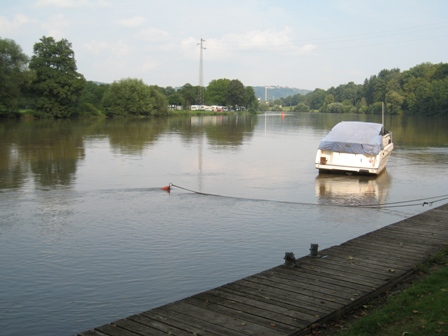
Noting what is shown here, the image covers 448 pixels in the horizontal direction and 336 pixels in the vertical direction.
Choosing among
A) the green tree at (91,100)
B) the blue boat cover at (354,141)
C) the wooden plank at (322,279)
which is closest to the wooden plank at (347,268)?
the wooden plank at (322,279)

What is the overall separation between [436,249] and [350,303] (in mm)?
4138

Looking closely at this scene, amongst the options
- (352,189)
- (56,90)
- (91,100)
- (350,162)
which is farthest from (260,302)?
(91,100)

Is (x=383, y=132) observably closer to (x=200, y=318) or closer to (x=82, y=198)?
(x=82, y=198)

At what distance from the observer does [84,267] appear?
11.5m

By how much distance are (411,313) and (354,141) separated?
19491mm

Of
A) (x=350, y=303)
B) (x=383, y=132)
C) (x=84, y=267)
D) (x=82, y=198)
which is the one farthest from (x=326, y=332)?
(x=383, y=132)

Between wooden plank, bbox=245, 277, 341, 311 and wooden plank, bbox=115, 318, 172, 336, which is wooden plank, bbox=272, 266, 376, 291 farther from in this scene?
wooden plank, bbox=115, 318, 172, 336

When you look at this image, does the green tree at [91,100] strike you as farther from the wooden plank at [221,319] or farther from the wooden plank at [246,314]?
the wooden plank at [221,319]

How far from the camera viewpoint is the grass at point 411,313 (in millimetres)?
6730

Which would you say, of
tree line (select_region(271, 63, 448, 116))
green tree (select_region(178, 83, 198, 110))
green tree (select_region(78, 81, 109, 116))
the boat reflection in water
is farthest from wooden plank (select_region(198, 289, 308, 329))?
green tree (select_region(178, 83, 198, 110))

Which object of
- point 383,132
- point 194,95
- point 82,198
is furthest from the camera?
point 194,95

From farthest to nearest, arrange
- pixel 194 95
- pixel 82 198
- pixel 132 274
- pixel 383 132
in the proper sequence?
pixel 194 95
pixel 383 132
pixel 82 198
pixel 132 274

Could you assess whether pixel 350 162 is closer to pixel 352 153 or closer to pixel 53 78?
pixel 352 153

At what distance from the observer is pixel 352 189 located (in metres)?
22.9
